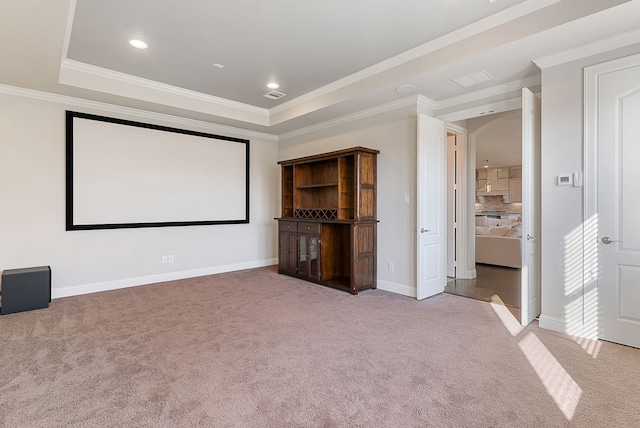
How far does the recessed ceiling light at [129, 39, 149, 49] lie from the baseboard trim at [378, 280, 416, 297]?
4.02 m

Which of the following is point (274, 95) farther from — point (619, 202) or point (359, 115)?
point (619, 202)

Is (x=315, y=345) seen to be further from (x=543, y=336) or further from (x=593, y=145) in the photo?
(x=593, y=145)

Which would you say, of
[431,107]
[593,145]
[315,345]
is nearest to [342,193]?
[431,107]

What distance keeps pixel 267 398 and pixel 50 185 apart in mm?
4064

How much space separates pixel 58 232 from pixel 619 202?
19.8 ft

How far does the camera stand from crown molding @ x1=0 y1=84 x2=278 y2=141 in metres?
4.04

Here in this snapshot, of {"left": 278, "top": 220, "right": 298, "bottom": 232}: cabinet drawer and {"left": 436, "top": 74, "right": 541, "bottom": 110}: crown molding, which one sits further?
{"left": 278, "top": 220, "right": 298, "bottom": 232}: cabinet drawer

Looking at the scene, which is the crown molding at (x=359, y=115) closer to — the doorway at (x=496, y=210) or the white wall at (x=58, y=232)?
the doorway at (x=496, y=210)

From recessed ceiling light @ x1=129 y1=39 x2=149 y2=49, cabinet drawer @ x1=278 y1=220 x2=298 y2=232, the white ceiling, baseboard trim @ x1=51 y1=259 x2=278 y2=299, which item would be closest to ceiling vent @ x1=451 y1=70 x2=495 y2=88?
the white ceiling

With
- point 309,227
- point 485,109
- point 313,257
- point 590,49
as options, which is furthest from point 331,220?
point 590,49

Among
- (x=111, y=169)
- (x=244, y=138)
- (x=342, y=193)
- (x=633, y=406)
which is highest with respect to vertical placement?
(x=244, y=138)

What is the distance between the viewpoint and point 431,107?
4.49m

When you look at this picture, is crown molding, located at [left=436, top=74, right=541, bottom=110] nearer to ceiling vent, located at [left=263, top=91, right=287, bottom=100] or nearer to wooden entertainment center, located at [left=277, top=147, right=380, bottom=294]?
wooden entertainment center, located at [left=277, top=147, right=380, bottom=294]

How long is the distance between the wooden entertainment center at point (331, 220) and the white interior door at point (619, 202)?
Result: 250 cm
